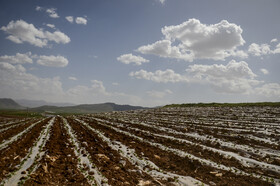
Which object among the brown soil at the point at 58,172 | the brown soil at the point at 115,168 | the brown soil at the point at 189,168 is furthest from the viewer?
the brown soil at the point at 189,168

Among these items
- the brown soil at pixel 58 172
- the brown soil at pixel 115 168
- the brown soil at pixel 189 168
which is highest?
the brown soil at pixel 58 172

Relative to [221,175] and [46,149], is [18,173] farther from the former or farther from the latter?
[221,175]

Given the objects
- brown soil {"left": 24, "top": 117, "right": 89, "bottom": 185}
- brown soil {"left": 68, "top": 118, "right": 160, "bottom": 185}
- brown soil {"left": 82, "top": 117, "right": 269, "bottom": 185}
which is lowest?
brown soil {"left": 82, "top": 117, "right": 269, "bottom": 185}

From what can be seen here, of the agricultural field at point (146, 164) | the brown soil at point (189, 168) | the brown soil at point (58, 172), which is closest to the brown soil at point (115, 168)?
the agricultural field at point (146, 164)

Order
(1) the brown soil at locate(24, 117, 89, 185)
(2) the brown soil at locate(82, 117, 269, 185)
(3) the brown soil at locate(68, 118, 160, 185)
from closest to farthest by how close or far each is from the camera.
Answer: (1) the brown soil at locate(24, 117, 89, 185), (3) the brown soil at locate(68, 118, 160, 185), (2) the brown soil at locate(82, 117, 269, 185)

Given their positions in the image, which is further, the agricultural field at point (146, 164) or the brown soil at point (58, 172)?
the agricultural field at point (146, 164)

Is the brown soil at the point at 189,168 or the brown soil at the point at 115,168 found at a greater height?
the brown soil at the point at 115,168

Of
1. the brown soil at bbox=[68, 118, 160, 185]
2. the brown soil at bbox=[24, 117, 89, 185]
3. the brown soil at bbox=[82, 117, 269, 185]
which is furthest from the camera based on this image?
the brown soil at bbox=[82, 117, 269, 185]

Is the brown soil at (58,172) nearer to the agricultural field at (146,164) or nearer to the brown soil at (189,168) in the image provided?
the agricultural field at (146,164)

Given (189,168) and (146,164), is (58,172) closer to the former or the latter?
(146,164)

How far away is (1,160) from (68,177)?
6363 millimetres

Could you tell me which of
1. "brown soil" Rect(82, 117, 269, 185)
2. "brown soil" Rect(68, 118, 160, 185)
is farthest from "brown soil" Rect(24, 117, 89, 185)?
"brown soil" Rect(82, 117, 269, 185)

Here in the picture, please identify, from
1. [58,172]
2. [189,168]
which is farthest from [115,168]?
[189,168]

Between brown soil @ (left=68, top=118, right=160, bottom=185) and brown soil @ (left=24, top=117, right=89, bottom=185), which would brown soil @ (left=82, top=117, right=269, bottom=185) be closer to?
brown soil @ (left=68, top=118, right=160, bottom=185)
